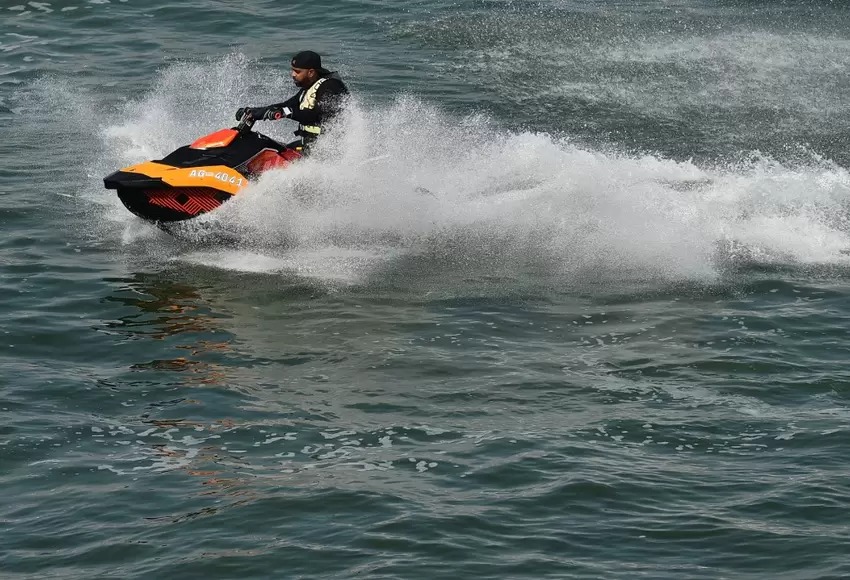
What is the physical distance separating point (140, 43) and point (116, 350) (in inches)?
511

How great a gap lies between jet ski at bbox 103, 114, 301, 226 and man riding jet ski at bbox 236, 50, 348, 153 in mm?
244

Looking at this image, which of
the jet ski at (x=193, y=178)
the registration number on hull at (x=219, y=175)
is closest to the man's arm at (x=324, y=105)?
the jet ski at (x=193, y=178)

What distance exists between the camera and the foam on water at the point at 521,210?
535 inches

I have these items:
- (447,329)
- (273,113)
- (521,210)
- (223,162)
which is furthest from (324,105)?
(447,329)

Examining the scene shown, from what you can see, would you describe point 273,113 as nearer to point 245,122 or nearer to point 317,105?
point 245,122

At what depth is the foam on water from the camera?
13586 millimetres

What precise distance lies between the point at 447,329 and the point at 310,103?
141 inches

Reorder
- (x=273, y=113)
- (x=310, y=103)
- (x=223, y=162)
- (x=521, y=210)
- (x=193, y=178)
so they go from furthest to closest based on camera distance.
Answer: (x=521, y=210), (x=310, y=103), (x=273, y=113), (x=223, y=162), (x=193, y=178)

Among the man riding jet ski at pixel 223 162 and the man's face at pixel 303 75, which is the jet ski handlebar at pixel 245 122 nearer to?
the man riding jet ski at pixel 223 162

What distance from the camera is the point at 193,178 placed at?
13.5 m

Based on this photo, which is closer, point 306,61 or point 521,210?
point 306,61

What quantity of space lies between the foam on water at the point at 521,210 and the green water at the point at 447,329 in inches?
1.6

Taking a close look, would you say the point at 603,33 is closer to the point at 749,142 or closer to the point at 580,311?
the point at 749,142

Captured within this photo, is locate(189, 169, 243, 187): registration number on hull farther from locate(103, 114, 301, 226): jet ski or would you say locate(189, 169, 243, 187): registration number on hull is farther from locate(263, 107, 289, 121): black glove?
locate(263, 107, 289, 121): black glove
